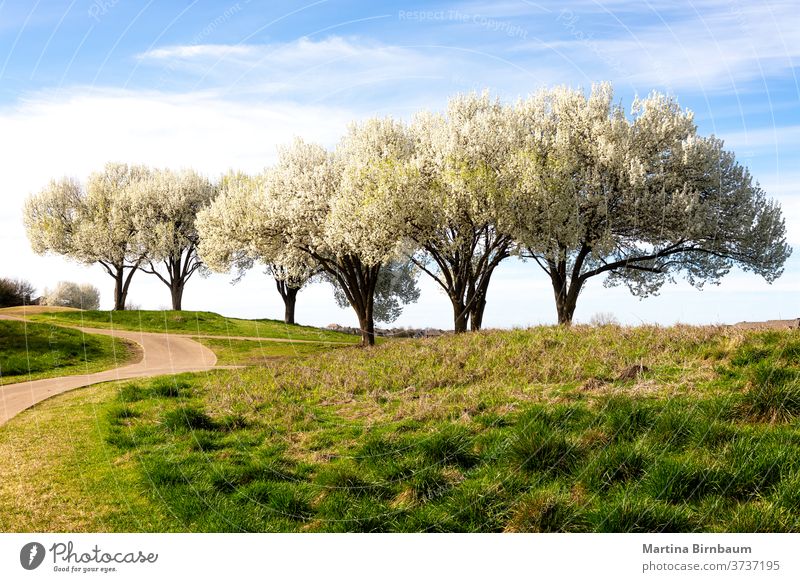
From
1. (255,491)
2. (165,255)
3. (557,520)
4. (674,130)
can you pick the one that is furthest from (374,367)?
(165,255)

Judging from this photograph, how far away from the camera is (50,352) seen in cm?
3086

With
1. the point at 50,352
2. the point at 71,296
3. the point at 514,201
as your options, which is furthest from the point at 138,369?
the point at 71,296

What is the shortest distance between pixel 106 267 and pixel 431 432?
60840 millimetres

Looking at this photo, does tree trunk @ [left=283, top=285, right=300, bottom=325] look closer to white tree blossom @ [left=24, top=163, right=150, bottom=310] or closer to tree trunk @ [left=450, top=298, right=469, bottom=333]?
white tree blossom @ [left=24, top=163, right=150, bottom=310]

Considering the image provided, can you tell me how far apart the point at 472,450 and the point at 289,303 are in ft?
177

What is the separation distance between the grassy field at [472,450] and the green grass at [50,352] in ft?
36.3

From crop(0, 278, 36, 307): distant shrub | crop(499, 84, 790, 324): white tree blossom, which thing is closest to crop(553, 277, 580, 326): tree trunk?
crop(499, 84, 790, 324): white tree blossom

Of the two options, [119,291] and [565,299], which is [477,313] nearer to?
[565,299]

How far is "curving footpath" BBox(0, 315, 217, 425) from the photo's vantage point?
2036 cm

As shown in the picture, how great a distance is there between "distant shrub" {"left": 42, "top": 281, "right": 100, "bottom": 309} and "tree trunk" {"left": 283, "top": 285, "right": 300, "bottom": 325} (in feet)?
88.6

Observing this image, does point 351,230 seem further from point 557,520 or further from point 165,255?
point 165,255

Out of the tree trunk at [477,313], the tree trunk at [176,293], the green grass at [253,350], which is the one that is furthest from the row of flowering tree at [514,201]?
the tree trunk at [176,293]

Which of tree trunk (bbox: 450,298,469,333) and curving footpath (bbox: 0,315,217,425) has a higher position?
tree trunk (bbox: 450,298,469,333)

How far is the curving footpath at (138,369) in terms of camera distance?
20359 millimetres
